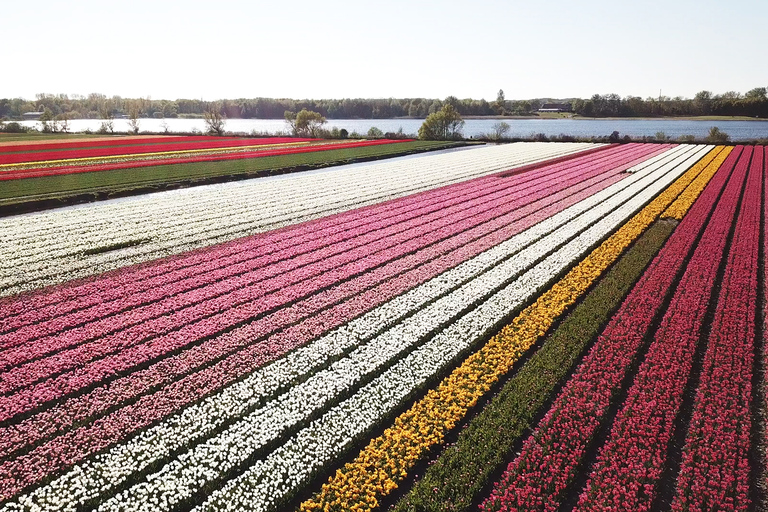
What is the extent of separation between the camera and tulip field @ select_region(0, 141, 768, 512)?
280 inches

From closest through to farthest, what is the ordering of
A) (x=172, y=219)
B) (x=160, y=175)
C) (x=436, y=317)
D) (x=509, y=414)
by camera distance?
(x=509, y=414) → (x=436, y=317) → (x=172, y=219) → (x=160, y=175)

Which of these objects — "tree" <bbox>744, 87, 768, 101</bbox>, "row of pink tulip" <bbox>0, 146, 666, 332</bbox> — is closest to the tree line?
"tree" <bbox>744, 87, 768, 101</bbox>

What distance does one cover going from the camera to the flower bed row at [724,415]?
684 cm

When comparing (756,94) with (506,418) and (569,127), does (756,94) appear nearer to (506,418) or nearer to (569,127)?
(569,127)

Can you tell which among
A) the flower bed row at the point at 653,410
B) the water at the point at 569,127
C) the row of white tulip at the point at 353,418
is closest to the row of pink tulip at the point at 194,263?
the row of white tulip at the point at 353,418

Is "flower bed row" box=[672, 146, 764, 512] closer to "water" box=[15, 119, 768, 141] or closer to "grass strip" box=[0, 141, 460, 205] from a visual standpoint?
"grass strip" box=[0, 141, 460, 205]

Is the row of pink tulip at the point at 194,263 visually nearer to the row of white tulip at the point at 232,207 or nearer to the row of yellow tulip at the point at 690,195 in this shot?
the row of white tulip at the point at 232,207

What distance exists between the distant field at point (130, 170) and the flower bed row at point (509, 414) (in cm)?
2622

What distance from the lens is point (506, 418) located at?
843 cm

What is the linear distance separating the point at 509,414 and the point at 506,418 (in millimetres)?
133

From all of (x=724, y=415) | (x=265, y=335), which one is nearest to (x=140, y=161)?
(x=265, y=335)

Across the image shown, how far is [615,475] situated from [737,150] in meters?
57.9

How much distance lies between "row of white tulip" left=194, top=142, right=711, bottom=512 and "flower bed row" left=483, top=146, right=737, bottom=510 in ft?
7.91

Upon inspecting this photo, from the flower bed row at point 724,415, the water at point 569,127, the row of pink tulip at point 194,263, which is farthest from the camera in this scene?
the water at point 569,127
